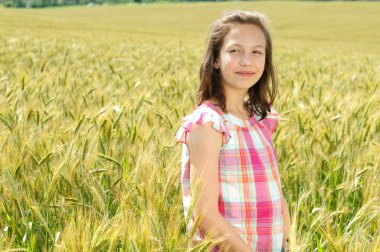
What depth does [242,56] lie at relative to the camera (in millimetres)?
1834

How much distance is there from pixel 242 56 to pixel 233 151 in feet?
1.03

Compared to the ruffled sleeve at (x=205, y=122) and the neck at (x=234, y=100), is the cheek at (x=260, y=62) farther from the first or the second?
the ruffled sleeve at (x=205, y=122)

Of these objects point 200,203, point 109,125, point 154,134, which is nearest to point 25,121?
point 109,125

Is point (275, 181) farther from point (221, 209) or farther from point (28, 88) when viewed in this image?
point (28, 88)

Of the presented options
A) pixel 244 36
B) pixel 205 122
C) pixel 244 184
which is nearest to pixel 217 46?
pixel 244 36

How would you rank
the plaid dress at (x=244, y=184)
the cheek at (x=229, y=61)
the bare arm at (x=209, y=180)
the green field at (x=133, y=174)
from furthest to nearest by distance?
the cheek at (x=229, y=61), the plaid dress at (x=244, y=184), the bare arm at (x=209, y=180), the green field at (x=133, y=174)

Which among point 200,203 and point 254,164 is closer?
point 200,203

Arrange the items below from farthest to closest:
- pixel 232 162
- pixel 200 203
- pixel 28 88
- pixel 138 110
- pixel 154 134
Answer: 1. pixel 28 88
2. pixel 138 110
3. pixel 154 134
4. pixel 232 162
5. pixel 200 203

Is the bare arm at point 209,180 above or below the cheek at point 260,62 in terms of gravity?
below

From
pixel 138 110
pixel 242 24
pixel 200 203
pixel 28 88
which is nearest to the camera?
pixel 200 203

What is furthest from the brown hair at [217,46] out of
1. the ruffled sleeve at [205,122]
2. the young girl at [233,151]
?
the ruffled sleeve at [205,122]

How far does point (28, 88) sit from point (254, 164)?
6.32 feet

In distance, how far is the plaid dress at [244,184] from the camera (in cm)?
172

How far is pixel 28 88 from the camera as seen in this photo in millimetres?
3301
